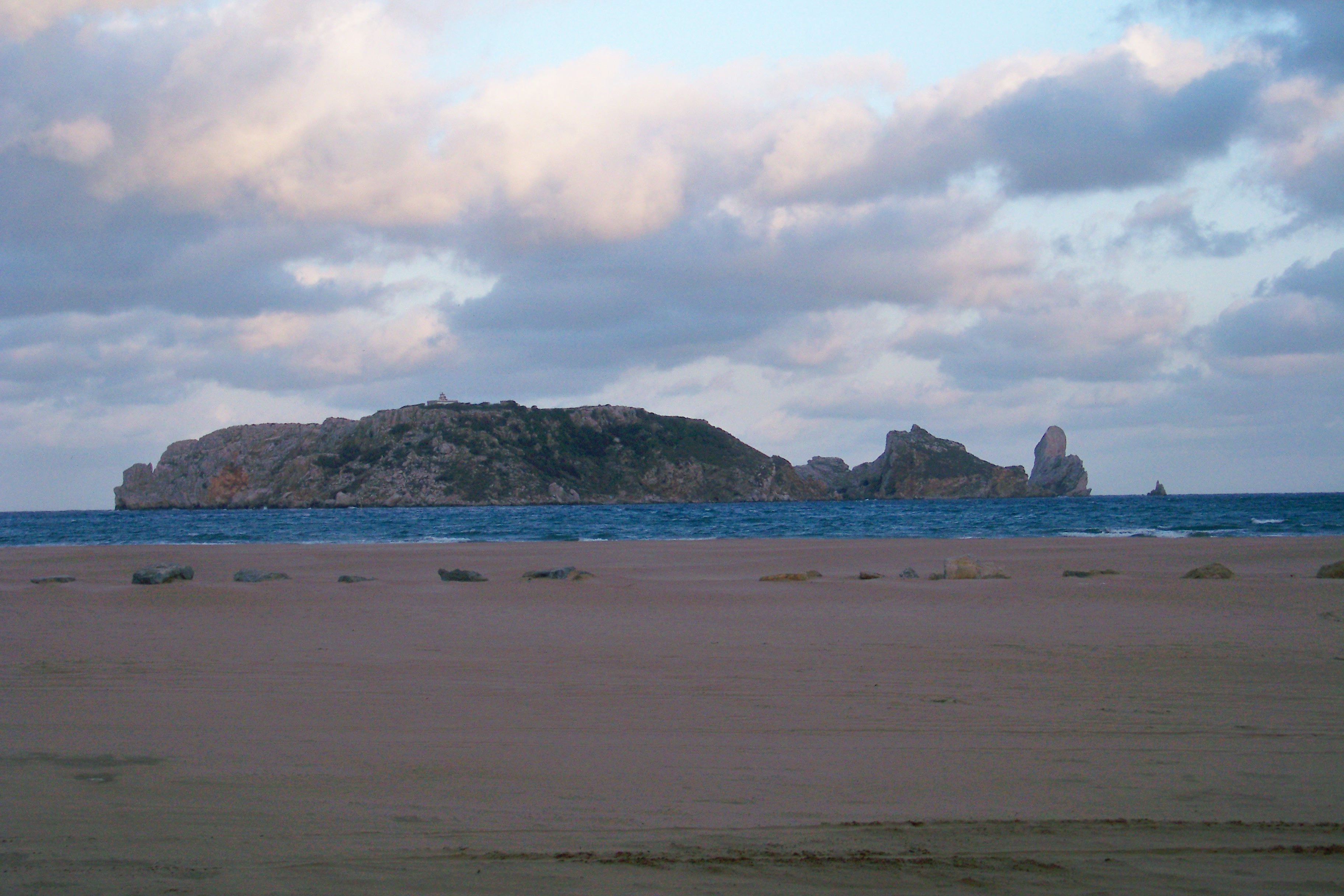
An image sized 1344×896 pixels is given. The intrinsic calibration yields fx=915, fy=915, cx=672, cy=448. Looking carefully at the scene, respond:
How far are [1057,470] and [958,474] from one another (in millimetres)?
19401

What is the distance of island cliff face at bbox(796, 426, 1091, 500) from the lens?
16962 cm

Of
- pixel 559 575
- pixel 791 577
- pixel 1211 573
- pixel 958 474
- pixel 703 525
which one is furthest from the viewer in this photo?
pixel 958 474

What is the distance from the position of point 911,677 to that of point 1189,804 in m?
3.28

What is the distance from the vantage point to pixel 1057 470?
174000 mm

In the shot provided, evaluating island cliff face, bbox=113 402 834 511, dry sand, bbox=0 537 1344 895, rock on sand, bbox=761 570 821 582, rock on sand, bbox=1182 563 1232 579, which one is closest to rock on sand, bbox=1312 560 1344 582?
rock on sand, bbox=1182 563 1232 579

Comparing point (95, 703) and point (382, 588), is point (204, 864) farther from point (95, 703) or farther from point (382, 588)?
point (382, 588)

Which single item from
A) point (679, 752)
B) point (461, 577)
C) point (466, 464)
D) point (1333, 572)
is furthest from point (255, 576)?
point (466, 464)

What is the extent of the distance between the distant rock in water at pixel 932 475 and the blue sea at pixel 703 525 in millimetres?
77964

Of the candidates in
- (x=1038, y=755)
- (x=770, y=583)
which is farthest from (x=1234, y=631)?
(x=770, y=583)

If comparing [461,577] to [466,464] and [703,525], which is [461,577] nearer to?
[703,525]

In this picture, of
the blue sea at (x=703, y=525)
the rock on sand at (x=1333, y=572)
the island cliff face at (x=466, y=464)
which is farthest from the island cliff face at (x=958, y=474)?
the rock on sand at (x=1333, y=572)

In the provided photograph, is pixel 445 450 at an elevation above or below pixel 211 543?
above

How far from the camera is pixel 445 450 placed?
140250mm

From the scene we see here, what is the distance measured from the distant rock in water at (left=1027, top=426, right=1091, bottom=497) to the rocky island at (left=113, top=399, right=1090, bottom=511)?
24cm
